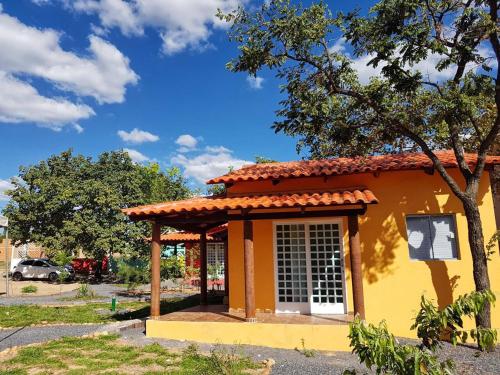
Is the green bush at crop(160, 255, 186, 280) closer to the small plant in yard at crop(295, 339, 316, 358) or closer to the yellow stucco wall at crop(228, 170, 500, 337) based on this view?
the yellow stucco wall at crop(228, 170, 500, 337)

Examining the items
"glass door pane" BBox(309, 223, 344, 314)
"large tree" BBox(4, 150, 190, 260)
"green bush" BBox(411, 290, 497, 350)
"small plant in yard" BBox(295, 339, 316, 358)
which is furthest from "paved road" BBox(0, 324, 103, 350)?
"large tree" BBox(4, 150, 190, 260)

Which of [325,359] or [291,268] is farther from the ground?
[291,268]

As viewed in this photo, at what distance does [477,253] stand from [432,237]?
4.16 ft

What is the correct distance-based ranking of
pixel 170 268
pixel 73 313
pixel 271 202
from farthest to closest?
pixel 170 268 < pixel 73 313 < pixel 271 202

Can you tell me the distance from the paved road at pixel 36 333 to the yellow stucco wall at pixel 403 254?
525cm

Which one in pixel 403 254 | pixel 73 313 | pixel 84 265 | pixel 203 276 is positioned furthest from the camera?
pixel 84 265

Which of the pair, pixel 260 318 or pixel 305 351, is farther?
pixel 260 318

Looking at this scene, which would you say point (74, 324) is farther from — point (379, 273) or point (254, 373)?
point (379, 273)

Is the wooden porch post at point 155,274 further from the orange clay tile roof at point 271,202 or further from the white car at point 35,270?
the white car at point 35,270

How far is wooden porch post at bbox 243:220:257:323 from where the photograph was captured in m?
9.03

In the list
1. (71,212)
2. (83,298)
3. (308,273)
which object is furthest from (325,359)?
(71,212)

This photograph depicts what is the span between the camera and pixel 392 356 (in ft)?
9.17

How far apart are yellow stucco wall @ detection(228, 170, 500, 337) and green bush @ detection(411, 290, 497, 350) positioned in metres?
6.67

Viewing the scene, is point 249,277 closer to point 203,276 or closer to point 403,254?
point 403,254
